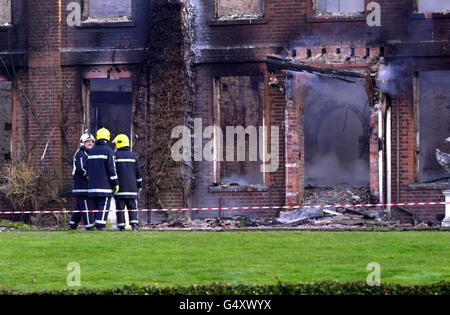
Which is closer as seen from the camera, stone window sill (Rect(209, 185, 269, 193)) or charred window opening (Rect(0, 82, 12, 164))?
stone window sill (Rect(209, 185, 269, 193))

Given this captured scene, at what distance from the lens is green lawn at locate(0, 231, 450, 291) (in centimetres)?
1063

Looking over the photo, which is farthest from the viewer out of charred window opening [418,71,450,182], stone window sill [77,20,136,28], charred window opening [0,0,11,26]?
charred window opening [418,71,450,182]

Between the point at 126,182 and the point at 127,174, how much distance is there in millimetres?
148

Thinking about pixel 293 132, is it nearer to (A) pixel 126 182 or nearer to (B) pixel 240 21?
(B) pixel 240 21

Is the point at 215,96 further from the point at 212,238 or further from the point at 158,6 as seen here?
the point at 212,238

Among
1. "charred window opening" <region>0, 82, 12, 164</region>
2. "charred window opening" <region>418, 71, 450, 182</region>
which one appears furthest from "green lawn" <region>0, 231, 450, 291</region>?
"charred window opening" <region>418, 71, 450, 182</region>

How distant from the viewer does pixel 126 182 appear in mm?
17953

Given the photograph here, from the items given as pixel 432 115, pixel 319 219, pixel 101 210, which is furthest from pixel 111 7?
pixel 101 210

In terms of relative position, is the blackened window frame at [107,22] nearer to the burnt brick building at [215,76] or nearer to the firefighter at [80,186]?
the burnt brick building at [215,76]

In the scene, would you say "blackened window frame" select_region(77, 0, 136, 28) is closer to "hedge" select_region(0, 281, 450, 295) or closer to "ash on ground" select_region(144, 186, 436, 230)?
"ash on ground" select_region(144, 186, 436, 230)

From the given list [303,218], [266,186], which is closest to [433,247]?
[303,218]

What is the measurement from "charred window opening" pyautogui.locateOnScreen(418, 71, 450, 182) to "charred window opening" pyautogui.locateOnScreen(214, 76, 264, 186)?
14.0ft

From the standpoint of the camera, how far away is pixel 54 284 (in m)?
10.3

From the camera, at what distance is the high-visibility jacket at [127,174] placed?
58.9 ft
